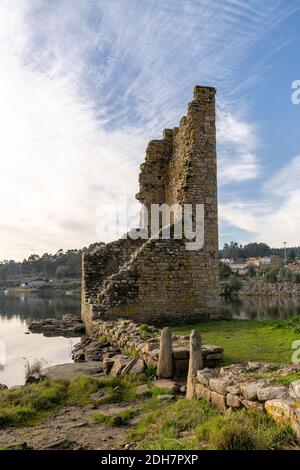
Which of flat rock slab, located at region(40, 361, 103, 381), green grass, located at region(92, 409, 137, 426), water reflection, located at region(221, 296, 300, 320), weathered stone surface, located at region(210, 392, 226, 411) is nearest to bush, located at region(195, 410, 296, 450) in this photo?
weathered stone surface, located at region(210, 392, 226, 411)

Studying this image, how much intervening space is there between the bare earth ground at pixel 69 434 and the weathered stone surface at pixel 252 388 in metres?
1.63

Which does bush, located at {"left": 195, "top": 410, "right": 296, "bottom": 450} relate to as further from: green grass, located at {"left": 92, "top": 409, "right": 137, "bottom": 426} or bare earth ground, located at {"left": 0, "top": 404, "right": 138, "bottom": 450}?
green grass, located at {"left": 92, "top": 409, "right": 137, "bottom": 426}

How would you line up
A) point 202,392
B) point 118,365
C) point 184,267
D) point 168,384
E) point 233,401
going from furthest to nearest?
point 184,267 < point 118,365 < point 168,384 < point 202,392 < point 233,401

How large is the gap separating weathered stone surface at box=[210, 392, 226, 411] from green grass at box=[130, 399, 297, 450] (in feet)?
0.30

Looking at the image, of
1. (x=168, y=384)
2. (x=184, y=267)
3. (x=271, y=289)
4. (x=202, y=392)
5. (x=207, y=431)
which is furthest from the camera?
(x=271, y=289)

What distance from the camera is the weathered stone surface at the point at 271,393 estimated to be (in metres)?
4.72

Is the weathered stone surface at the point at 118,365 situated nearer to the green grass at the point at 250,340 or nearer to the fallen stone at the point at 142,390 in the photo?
the fallen stone at the point at 142,390

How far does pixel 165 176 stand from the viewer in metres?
20.2

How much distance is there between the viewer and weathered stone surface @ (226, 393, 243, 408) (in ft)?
16.9

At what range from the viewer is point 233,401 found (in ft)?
17.2

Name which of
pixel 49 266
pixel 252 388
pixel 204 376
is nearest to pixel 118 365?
pixel 204 376

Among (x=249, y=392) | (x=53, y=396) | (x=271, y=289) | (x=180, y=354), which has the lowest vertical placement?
(x=271, y=289)

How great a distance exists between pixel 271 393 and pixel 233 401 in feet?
2.12

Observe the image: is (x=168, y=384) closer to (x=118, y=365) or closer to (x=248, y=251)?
(x=118, y=365)
